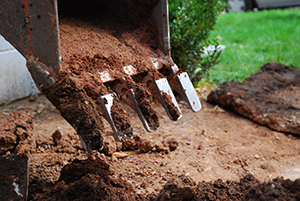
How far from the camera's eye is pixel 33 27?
67.6 inches

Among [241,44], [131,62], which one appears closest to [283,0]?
[241,44]

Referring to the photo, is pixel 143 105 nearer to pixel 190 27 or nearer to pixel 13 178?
pixel 13 178

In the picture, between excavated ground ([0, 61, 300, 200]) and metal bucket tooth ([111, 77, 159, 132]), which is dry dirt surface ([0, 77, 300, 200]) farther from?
metal bucket tooth ([111, 77, 159, 132])

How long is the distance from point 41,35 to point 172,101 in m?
0.81

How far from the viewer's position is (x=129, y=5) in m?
2.39

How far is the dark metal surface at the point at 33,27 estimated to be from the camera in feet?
5.54

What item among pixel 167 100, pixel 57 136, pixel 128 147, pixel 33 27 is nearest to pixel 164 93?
pixel 167 100

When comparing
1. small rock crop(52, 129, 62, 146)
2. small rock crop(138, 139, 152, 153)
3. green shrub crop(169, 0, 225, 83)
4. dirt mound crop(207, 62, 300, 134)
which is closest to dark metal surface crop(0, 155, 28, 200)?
small rock crop(52, 129, 62, 146)

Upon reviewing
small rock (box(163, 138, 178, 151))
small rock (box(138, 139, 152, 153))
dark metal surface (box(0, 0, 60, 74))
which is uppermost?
dark metal surface (box(0, 0, 60, 74))

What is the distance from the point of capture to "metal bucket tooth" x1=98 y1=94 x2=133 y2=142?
1668 mm

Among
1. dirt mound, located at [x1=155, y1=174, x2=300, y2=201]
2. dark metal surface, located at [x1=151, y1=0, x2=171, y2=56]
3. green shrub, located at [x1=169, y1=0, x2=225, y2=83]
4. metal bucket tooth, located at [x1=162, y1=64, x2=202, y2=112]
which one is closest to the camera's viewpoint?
dirt mound, located at [x1=155, y1=174, x2=300, y2=201]

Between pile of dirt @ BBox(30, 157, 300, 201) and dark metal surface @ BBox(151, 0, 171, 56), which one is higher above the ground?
dark metal surface @ BBox(151, 0, 171, 56)

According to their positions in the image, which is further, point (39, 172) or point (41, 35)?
point (39, 172)

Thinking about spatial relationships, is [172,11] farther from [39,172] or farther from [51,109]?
[39,172]
